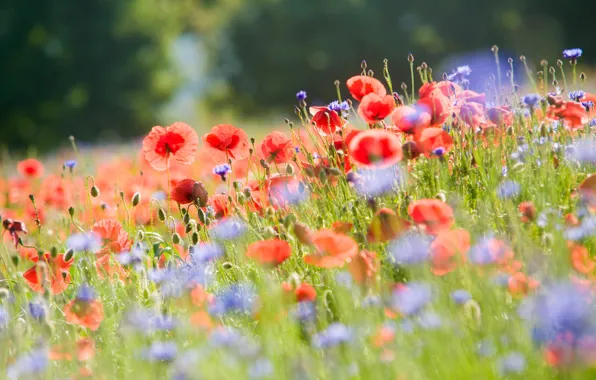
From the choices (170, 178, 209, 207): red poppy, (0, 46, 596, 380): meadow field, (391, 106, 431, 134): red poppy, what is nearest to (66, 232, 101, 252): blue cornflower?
(0, 46, 596, 380): meadow field

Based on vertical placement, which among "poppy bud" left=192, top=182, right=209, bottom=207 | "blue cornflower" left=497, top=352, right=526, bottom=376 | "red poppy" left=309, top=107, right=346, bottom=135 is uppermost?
"red poppy" left=309, top=107, right=346, bottom=135

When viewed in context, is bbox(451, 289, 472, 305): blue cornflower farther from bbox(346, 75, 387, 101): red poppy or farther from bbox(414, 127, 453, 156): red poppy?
bbox(346, 75, 387, 101): red poppy

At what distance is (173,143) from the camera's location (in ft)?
7.45

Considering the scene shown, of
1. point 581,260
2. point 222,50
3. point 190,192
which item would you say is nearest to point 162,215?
point 190,192

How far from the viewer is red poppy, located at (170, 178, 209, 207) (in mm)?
2111

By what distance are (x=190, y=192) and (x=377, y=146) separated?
0.66 meters

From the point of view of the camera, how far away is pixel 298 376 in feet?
4.00

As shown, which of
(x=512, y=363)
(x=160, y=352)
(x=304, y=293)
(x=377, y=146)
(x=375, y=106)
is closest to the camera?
(x=512, y=363)

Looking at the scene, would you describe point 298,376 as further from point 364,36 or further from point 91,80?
point 364,36

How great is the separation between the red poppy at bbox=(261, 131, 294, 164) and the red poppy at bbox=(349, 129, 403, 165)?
50 centimetres

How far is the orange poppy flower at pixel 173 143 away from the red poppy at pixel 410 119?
2.17 feet

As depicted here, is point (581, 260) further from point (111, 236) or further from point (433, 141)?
point (111, 236)

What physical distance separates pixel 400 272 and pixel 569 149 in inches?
27.9

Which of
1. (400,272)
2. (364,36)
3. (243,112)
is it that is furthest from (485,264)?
(243,112)
